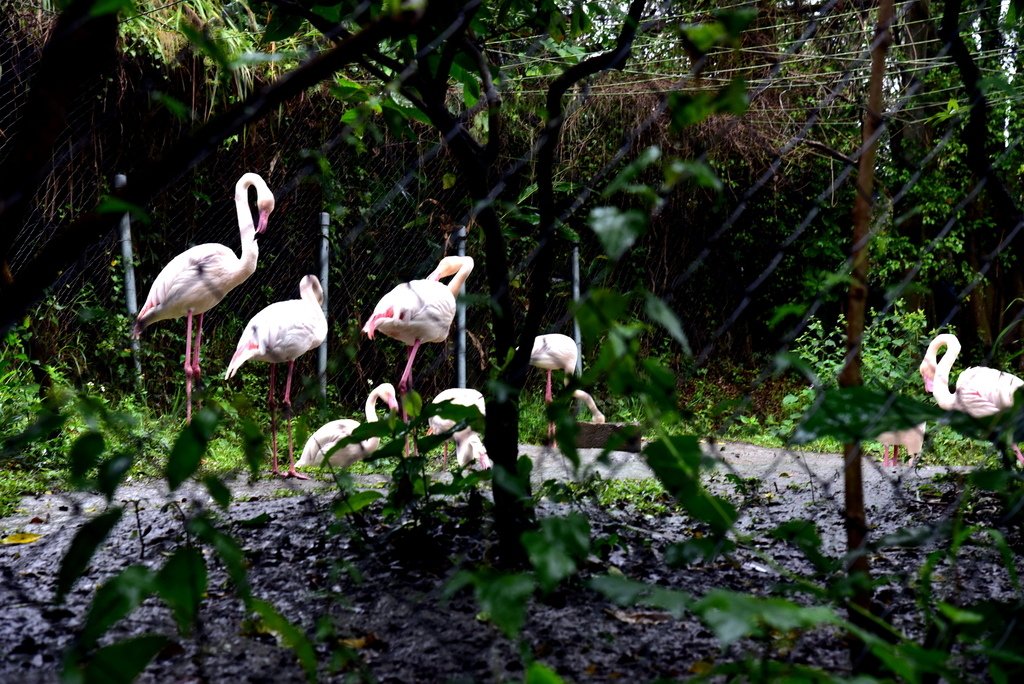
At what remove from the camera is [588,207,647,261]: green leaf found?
1001 millimetres

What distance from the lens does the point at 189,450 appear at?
101 centimetres

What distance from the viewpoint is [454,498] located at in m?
2.76

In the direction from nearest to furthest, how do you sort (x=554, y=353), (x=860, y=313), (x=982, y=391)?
(x=860, y=313) → (x=982, y=391) → (x=554, y=353)

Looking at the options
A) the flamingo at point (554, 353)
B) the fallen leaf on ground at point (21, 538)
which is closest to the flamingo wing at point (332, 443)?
the fallen leaf on ground at point (21, 538)

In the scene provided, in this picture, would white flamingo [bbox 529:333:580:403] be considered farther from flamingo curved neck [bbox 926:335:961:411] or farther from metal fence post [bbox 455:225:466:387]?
flamingo curved neck [bbox 926:335:961:411]

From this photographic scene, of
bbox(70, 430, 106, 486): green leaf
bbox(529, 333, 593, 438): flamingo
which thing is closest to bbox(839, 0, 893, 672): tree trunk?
bbox(70, 430, 106, 486): green leaf

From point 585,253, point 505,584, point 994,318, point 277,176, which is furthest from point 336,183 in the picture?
point 994,318

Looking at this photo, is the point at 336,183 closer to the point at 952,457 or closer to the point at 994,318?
the point at 952,457

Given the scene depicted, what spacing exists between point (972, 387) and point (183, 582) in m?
5.65

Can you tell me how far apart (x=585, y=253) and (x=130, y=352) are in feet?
13.6

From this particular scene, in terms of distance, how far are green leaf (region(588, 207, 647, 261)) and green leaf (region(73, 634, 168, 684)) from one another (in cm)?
65

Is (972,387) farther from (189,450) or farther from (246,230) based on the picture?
(189,450)

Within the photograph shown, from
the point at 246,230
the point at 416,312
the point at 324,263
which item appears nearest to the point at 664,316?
the point at 416,312

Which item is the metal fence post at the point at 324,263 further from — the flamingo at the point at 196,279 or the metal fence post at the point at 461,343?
the flamingo at the point at 196,279
